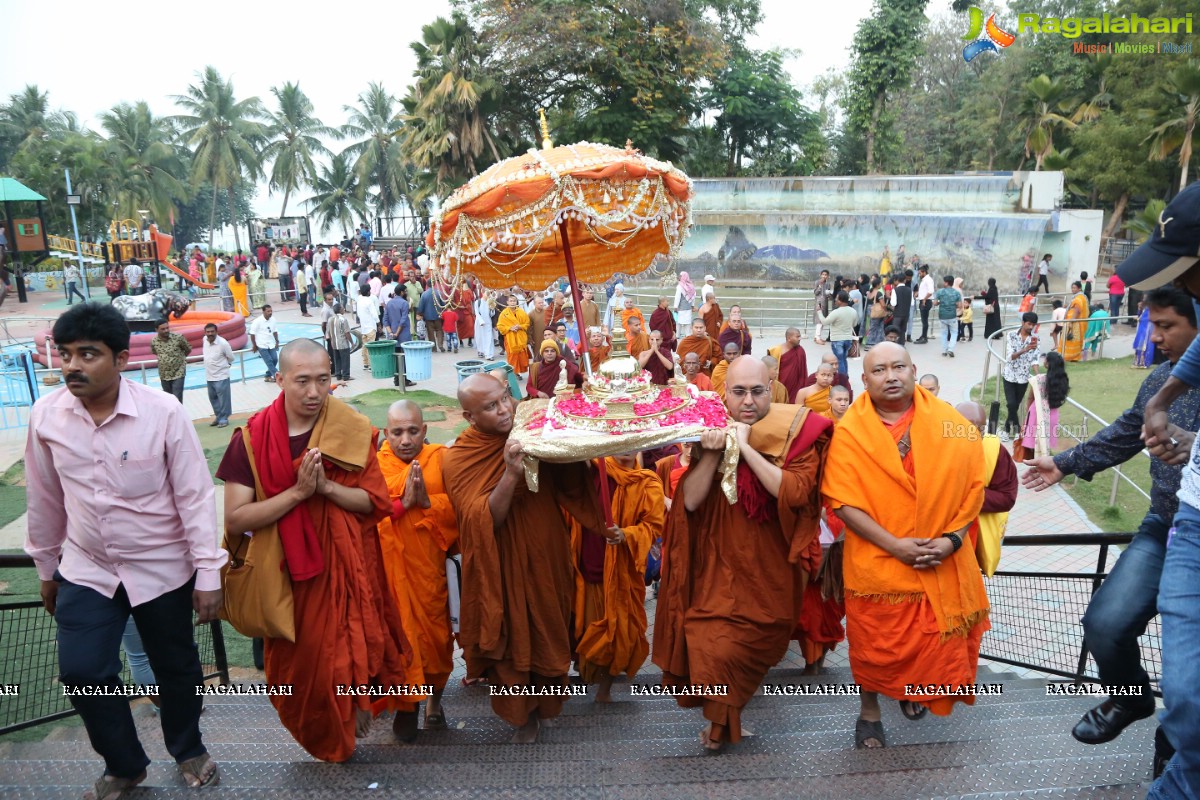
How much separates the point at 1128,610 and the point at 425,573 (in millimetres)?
3227

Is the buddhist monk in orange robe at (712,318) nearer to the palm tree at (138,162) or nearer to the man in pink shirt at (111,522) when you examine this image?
the man in pink shirt at (111,522)

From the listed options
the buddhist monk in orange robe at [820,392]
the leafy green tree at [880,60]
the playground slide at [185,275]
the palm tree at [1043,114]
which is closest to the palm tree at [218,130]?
the playground slide at [185,275]

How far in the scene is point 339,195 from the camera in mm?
50906

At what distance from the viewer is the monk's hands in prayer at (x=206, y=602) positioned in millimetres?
3320

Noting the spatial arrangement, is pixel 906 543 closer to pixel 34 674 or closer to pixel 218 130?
pixel 34 674

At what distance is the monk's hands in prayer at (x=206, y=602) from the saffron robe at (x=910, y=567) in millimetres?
2727

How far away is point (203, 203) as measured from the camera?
72688 millimetres

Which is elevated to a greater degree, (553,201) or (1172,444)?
(553,201)

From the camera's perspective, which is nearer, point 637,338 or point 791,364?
point 791,364

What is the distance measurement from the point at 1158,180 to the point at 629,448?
33244 mm

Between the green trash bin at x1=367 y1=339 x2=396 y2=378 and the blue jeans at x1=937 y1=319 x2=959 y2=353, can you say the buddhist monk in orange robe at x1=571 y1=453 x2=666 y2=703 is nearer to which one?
the green trash bin at x1=367 y1=339 x2=396 y2=378

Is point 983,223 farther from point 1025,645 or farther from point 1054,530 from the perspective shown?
point 1025,645

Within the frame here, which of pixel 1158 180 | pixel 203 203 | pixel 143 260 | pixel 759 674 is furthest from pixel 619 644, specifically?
pixel 203 203

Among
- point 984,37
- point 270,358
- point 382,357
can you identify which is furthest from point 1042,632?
point 984,37
